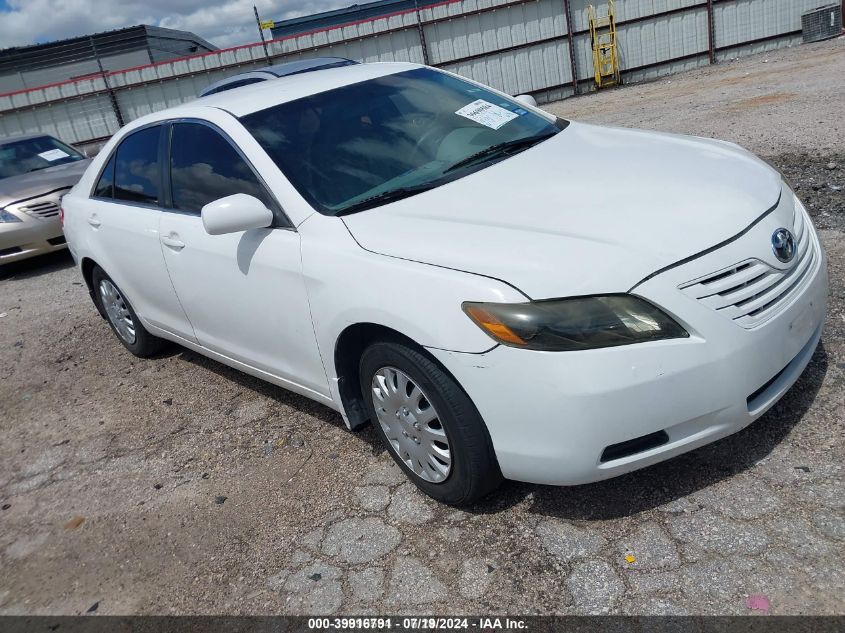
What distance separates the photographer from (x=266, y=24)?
28.5m

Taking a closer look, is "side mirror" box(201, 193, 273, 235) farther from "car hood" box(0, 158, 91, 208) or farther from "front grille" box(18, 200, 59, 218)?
"car hood" box(0, 158, 91, 208)

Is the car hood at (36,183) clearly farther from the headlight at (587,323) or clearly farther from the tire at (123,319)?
the headlight at (587,323)

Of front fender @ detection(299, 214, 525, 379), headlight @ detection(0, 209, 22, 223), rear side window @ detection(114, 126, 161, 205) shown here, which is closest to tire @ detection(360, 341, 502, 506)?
front fender @ detection(299, 214, 525, 379)

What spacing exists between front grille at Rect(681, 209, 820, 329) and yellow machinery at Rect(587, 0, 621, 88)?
16.2 metres

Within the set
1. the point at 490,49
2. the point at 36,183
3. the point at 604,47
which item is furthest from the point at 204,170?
the point at 604,47

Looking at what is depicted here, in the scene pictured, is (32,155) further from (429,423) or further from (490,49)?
(490,49)

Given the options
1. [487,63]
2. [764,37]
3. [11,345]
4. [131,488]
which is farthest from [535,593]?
[764,37]

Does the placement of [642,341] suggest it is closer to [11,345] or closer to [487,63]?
[11,345]

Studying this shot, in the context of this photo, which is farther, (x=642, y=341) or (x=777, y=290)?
(x=777, y=290)

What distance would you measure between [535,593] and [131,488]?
6.94ft

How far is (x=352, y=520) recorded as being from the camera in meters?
2.86

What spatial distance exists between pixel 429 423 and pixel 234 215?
3.82 ft

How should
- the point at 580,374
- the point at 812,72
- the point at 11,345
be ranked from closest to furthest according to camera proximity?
the point at 580,374, the point at 11,345, the point at 812,72

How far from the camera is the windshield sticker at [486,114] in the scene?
354 centimetres
